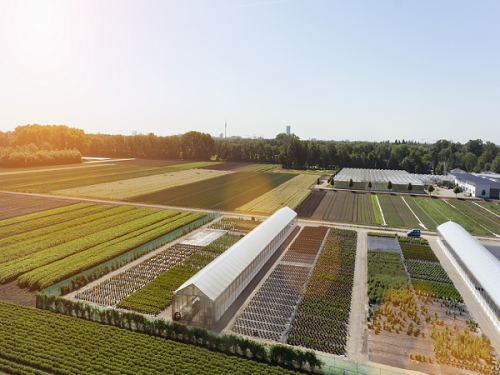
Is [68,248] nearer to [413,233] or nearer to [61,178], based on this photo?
[413,233]

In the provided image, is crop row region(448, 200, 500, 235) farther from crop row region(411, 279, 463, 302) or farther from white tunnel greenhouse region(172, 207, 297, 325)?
white tunnel greenhouse region(172, 207, 297, 325)

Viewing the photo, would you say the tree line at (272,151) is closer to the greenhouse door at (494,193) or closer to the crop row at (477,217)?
the greenhouse door at (494,193)

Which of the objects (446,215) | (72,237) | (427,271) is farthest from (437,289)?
(72,237)

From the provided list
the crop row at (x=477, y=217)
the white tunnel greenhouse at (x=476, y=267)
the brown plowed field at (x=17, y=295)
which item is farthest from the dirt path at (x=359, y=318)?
the crop row at (x=477, y=217)

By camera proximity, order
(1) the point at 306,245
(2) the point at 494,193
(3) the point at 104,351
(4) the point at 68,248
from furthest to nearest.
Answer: (2) the point at 494,193
(1) the point at 306,245
(4) the point at 68,248
(3) the point at 104,351

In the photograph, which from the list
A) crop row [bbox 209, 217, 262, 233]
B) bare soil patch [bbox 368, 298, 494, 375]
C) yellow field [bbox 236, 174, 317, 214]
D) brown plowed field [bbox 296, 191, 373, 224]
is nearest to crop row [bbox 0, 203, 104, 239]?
crop row [bbox 209, 217, 262, 233]
